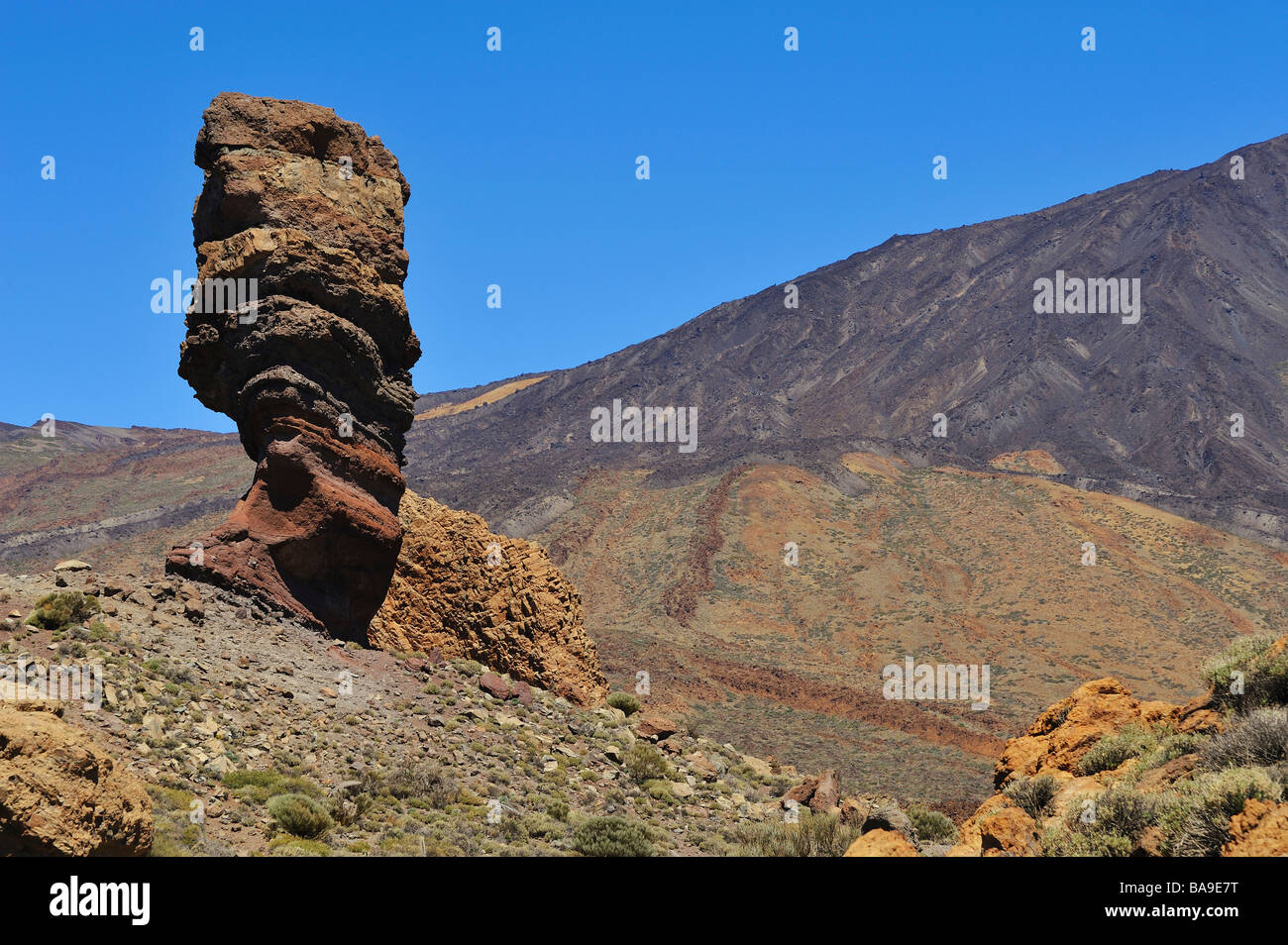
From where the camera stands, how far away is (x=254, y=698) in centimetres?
1274

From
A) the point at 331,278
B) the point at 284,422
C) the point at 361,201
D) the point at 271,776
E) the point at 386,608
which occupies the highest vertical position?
the point at 361,201

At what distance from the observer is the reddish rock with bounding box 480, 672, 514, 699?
1712 centimetres

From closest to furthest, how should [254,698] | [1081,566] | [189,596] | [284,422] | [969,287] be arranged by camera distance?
[254,698] → [189,596] → [284,422] → [1081,566] → [969,287]

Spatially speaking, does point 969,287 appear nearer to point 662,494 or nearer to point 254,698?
point 662,494

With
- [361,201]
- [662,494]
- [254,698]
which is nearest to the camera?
[254,698]

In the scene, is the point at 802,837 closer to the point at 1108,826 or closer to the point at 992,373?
the point at 1108,826

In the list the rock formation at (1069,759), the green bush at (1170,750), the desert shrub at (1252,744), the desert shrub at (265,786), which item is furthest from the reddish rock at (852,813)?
the desert shrub at (265,786)

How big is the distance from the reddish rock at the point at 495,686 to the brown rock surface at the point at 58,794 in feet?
33.7

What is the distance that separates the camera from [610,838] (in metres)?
11.7

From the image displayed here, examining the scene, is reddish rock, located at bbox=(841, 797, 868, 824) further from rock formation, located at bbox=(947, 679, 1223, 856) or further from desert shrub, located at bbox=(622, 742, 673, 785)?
desert shrub, located at bbox=(622, 742, 673, 785)

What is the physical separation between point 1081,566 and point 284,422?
53368 mm

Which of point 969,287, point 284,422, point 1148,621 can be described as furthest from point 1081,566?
point 969,287

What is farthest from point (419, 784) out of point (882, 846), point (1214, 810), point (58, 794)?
point (1214, 810)
